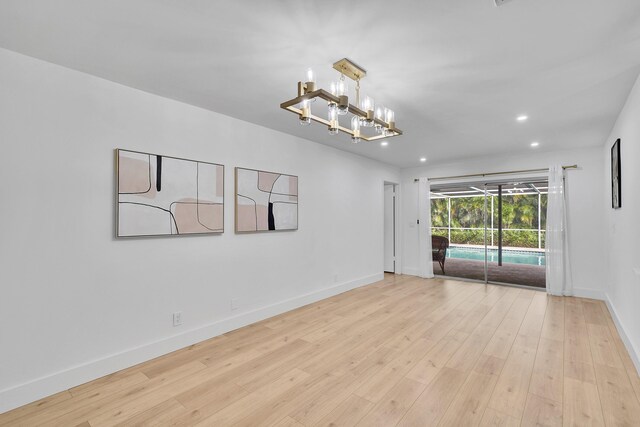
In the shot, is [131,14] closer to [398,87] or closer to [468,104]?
[398,87]

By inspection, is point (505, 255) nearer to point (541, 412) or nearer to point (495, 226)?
point (495, 226)

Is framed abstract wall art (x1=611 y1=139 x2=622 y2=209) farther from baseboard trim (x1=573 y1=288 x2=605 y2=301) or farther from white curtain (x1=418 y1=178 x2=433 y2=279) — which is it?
white curtain (x1=418 y1=178 x2=433 y2=279)

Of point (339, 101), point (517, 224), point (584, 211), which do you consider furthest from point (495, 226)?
point (339, 101)

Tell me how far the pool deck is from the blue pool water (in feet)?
0.63

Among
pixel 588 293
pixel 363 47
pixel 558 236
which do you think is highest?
pixel 363 47

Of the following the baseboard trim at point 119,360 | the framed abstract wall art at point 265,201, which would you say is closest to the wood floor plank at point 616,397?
the baseboard trim at point 119,360

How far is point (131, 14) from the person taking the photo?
165 cm

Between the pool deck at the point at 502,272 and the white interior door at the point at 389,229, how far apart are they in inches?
42.7

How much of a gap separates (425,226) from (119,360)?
17.7ft

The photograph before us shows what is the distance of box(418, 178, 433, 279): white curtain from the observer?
6.08 metres

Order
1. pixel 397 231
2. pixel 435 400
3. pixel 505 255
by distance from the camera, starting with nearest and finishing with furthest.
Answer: pixel 435 400 → pixel 397 231 → pixel 505 255

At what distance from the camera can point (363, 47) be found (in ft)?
6.41

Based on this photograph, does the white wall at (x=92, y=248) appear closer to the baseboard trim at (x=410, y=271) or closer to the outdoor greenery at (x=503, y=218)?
the baseboard trim at (x=410, y=271)

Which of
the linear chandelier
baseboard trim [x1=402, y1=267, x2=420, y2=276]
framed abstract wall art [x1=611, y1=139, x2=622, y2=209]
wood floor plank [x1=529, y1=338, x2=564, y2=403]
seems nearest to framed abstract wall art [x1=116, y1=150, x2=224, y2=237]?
the linear chandelier
